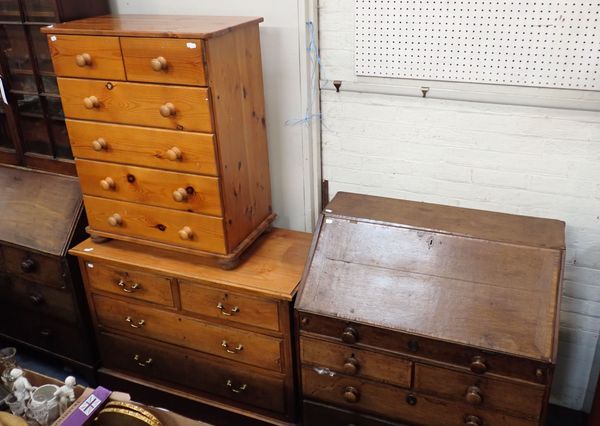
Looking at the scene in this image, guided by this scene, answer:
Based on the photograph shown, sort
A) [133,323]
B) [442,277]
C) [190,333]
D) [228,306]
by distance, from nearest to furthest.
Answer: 1. [442,277]
2. [228,306]
3. [190,333]
4. [133,323]

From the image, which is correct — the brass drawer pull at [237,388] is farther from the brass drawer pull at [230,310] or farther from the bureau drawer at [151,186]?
the bureau drawer at [151,186]

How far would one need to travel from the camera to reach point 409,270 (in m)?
2.00

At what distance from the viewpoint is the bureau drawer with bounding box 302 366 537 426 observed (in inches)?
76.2

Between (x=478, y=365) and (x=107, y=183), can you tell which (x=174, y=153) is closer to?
(x=107, y=183)

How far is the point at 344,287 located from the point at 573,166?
36.8 inches

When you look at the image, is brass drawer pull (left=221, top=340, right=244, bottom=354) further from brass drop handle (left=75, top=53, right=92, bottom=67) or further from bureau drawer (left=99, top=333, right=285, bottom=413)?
brass drop handle (left=75, top=53, right=92, bottom=67)

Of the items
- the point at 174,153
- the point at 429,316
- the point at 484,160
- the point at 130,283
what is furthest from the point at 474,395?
the point at 130,283

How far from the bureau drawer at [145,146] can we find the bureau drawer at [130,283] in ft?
1.56

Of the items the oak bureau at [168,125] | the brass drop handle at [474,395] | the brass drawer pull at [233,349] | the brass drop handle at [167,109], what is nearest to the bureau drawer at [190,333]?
the brass drawer pull at [233,349]

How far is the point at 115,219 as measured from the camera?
238cm

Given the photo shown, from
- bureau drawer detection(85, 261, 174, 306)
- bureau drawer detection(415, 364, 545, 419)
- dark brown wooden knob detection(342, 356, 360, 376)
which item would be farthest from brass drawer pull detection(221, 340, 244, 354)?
bureau drawer detection(415, 364, 545, 419)

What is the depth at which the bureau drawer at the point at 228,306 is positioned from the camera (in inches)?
87.9

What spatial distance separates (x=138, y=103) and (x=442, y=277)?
1.22 metres

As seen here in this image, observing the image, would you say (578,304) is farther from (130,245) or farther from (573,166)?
(130,245)
